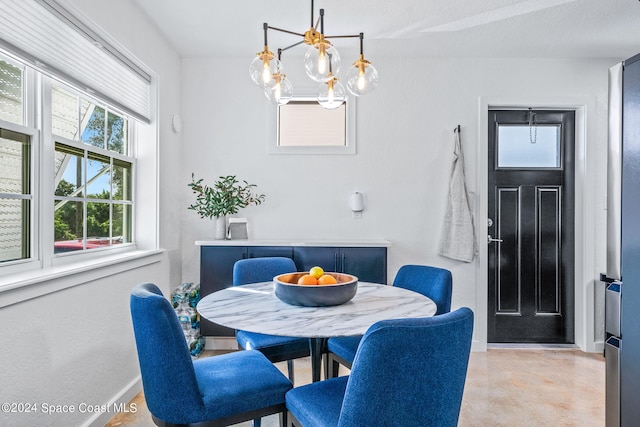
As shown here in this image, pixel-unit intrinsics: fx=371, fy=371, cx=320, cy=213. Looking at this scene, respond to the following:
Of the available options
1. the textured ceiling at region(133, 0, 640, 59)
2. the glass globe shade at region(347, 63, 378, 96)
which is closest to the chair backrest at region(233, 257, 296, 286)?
the glass globe shade at region(347, 63, 378, 96)

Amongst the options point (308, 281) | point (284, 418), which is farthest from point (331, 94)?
point (284, 418)

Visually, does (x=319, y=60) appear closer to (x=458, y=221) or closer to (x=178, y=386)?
(x=178, y=386)

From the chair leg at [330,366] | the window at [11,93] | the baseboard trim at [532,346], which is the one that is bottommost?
the baseboard trim at [532,346]

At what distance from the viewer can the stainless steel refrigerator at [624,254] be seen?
145 cm

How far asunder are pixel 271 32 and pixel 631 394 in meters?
3.02

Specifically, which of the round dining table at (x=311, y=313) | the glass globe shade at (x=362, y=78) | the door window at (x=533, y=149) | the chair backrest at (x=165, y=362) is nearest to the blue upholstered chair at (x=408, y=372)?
the round dining table at (x=311, y=313)

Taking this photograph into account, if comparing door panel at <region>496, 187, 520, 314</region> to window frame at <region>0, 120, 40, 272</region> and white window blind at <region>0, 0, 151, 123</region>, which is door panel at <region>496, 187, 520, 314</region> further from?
window frame at <region>0, 120, 40, 272</region>

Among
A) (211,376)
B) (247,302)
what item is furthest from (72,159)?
(211,376)

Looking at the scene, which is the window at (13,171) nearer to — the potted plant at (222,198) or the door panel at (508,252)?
the potted plant at (222,198)

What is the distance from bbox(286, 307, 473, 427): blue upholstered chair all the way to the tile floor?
134 cm

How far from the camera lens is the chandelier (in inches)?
61.6

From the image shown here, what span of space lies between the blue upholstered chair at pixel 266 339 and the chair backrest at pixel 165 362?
0.60m

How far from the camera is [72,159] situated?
6.78 ft

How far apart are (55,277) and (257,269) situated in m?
1.07
